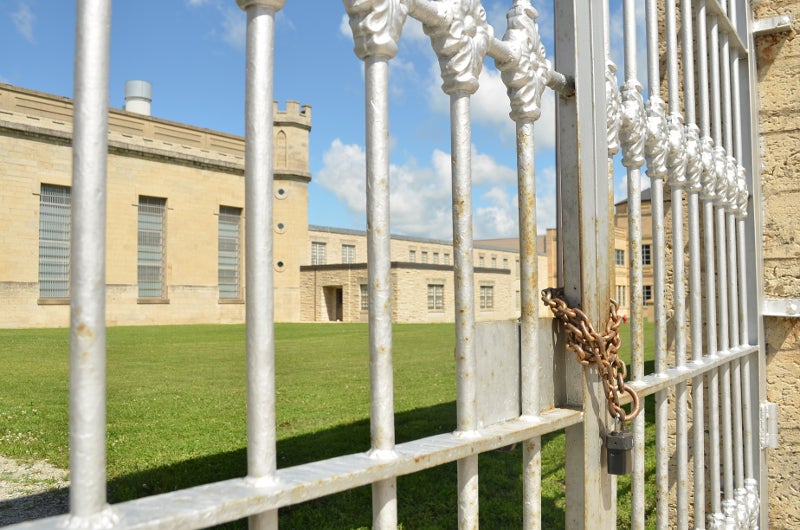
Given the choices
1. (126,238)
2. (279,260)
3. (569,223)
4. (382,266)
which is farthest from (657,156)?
(279,260)

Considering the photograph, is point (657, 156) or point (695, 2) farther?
point (695, 2)

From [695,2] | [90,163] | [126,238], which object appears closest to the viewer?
[90,163]

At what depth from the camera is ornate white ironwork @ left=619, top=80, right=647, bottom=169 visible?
7.49ft

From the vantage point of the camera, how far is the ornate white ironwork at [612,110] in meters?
2.07

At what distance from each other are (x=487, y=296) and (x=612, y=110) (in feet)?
139

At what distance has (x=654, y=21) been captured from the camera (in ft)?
8.22

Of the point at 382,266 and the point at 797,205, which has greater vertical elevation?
the point at 797,205

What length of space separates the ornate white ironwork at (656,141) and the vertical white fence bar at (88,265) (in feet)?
6.79

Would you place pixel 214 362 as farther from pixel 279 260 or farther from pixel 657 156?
pixel 279 260

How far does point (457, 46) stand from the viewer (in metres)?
1.49

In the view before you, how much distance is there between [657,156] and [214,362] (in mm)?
11721

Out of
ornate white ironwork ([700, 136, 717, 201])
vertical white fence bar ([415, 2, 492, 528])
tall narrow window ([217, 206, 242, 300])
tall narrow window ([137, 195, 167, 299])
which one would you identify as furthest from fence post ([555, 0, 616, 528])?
tall narrow window ([217, 206, 242, 300])

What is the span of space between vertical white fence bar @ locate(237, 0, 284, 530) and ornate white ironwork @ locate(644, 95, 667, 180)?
1.80 meters

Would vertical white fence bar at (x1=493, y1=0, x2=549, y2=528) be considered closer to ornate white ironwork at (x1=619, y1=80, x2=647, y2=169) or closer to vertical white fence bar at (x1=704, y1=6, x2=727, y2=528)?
ornate white ironwork at (x1=619, y1=80, x2=647, y2=169)
